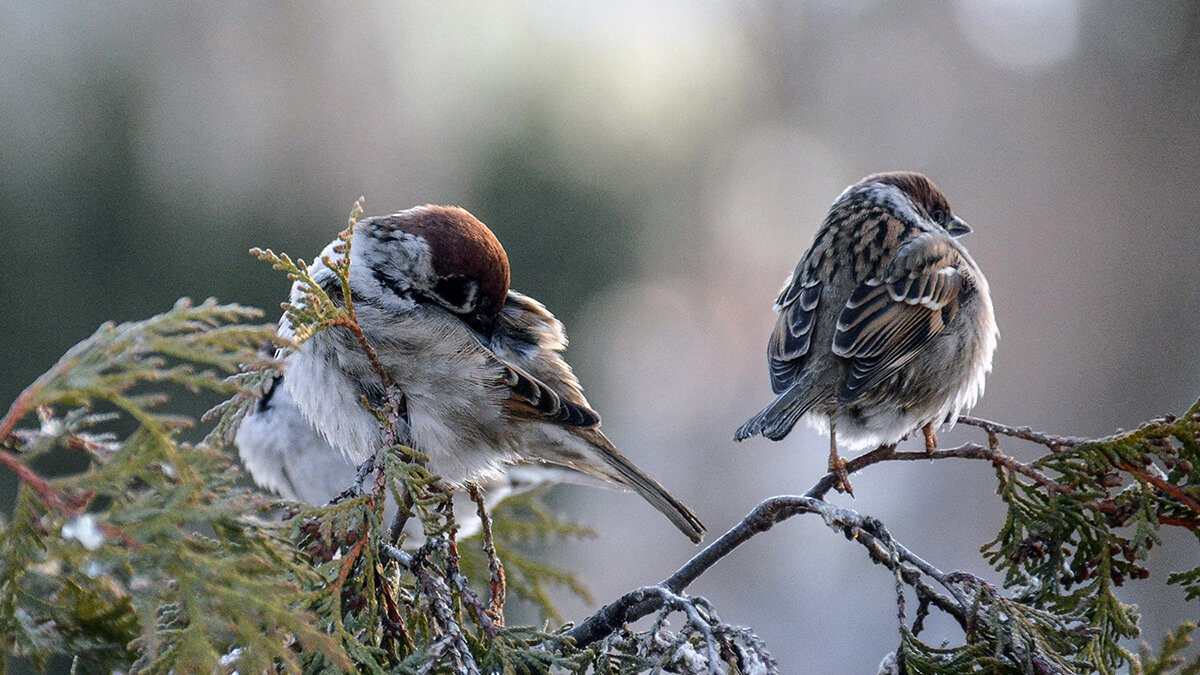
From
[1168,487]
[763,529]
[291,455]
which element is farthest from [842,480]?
[291,455]

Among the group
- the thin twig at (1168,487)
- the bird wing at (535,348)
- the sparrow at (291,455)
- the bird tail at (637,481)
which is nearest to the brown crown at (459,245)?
the bird wing at (535,348)

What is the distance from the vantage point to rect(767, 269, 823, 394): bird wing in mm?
2125

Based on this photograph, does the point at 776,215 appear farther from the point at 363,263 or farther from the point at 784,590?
the point at 363,263

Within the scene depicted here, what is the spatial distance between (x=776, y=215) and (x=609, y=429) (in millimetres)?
5827

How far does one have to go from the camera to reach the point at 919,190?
2.50 metres

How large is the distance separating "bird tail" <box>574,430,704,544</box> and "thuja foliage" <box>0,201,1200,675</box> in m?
0.56

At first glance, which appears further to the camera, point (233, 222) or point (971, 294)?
point (233, 222)

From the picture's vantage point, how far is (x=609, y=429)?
6.71m

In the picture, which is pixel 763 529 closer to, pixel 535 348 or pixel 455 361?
pixel 455 361

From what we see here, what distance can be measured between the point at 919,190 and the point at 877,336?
61 cm

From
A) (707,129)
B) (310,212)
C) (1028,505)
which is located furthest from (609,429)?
(1028,505)

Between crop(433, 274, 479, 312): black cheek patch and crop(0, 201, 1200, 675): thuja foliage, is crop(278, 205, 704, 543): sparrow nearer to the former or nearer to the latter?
crop(433, 274, 479, 312): black cheek patch

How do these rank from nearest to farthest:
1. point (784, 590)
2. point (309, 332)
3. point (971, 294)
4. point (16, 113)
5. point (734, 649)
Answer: point (734, 649)
point (309, 332)
point (971, 294)
point (16, 113)
point (784, 590)

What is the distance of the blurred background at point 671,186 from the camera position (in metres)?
5.27
